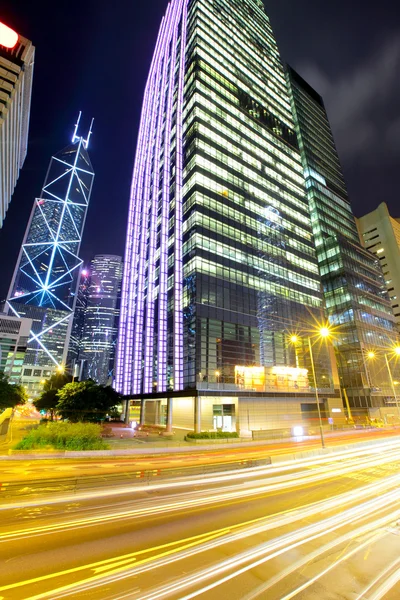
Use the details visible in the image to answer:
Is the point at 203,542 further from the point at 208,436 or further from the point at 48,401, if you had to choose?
the point at 48,401

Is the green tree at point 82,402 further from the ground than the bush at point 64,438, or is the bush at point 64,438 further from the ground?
the green tree at point 82,402


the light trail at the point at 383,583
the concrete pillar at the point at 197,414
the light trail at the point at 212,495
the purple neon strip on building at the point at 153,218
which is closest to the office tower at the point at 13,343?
the purple neon strip on building at the point at 153,218

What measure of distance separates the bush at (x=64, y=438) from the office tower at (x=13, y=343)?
438 feet

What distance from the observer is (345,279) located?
74938 millimetres

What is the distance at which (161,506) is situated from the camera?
11281 mm

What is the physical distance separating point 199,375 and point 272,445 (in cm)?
1343

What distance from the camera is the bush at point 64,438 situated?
24.6 meters

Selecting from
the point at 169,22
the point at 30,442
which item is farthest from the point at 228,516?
the point at 169,22

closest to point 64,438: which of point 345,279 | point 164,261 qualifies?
point 164,261

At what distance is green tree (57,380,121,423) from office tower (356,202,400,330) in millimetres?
113853

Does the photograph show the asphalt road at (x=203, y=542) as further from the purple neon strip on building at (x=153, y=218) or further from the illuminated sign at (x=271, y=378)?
the purple neon strip on building at (x=153, y=218)

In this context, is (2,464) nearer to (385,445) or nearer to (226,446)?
(226,446)

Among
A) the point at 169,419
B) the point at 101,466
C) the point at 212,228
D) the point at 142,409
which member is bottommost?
the point at 101,466

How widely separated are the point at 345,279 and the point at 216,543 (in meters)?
79.2
